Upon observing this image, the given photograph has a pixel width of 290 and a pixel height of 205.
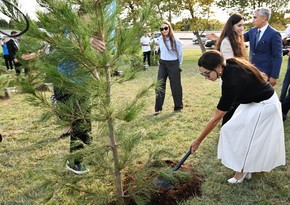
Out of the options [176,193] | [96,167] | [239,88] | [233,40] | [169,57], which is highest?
[233,40]

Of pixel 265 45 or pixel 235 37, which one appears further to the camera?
pixel 265 45

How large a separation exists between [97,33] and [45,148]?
8.75 ft

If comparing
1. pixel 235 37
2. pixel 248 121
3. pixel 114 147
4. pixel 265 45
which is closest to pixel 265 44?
pixel 265 45

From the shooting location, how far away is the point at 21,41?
5.40ft

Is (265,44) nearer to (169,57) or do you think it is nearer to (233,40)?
(233,40)

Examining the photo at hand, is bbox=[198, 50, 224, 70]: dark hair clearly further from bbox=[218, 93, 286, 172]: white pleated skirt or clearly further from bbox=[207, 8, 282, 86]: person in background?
bbox=[207, 8, 282, 86]: person in background

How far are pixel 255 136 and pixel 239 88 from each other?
52 cm

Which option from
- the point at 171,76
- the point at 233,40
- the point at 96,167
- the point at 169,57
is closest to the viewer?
the point at 96,167

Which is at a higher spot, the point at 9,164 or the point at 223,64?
the point at 223,64

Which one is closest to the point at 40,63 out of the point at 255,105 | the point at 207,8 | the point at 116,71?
the point at 116,71

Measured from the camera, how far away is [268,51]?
3863mm

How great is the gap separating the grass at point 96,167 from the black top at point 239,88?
541mm

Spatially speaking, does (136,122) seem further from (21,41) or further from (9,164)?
(9,164)

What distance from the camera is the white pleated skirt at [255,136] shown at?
2.55 m
